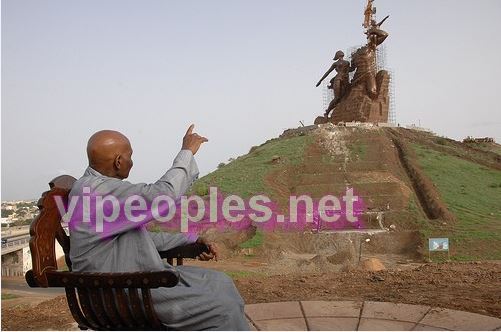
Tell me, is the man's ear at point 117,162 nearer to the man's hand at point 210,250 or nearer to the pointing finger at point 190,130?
the pointing finger at point 190,130

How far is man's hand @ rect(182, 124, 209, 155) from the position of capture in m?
2.16

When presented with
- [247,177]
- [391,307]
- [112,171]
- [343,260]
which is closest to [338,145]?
[247,177]

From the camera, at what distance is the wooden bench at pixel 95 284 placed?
6.09ft

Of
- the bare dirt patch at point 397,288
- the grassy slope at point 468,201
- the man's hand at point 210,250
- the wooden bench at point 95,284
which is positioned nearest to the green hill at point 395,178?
the grassy slope at point 468,201

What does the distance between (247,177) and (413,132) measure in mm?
17479

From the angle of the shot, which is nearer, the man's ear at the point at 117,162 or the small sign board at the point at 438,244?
the man's ear at the point at 117,162

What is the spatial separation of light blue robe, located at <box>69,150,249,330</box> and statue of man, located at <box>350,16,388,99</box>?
38582 mm

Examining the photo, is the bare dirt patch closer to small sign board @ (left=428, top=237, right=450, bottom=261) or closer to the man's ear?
the man's ear

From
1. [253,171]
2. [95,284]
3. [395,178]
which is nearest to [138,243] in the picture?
[95,284]

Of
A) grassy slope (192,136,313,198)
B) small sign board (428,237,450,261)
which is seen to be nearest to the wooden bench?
small sign board (428,237,450,261)

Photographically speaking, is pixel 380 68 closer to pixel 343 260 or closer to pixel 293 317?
pixel 343 260

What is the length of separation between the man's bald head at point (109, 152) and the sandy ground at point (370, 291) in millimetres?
3117

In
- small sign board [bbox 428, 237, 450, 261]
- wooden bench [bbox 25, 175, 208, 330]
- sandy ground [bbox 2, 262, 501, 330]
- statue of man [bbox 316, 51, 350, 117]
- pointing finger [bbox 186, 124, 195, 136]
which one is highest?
statue of man [bbox 316, 51, 350, 117]

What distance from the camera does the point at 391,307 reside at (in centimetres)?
413
